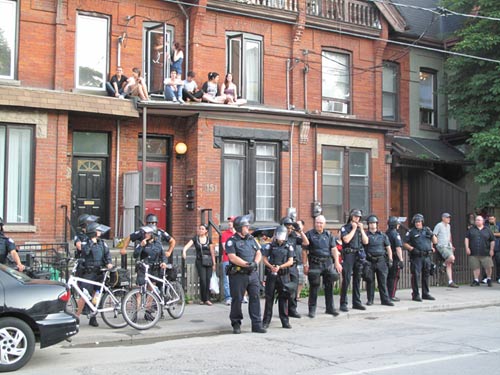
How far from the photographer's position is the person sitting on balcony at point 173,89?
16.3 m

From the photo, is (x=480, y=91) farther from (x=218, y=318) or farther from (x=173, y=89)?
(x=218, y=318)

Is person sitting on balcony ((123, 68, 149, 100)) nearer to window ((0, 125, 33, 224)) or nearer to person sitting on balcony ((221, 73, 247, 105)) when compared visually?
person sitting on balcony ((221, 73, 247, 105))

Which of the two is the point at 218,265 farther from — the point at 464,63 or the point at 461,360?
the point at 464,63

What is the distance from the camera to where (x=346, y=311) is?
12523 mm

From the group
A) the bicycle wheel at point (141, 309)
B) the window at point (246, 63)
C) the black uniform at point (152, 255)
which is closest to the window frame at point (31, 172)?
the black uniform at point (152, 255)

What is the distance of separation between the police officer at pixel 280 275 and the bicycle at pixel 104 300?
2526 mm

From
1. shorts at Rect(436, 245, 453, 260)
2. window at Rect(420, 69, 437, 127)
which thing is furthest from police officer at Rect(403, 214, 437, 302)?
window at Rect(420, 69, 437, 127)

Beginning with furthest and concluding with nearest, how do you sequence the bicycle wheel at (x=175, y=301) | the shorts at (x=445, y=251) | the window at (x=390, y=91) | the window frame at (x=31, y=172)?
the window at (x=390, y=91) → the shorts at (x=445, y=251) → the window frame at (x=31, y=172) → the bicycle wheel at (x=175, y=301)

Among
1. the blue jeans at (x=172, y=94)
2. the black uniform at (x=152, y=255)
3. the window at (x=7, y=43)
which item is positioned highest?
the window at (x=7, y=43)

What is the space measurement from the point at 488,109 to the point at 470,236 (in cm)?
507

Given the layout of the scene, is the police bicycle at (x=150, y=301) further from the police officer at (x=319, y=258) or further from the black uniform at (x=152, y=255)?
the police officer at (x=319, y=258)

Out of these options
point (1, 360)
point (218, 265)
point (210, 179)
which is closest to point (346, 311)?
point (218, 265)

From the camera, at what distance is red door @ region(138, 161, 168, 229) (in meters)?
17.4

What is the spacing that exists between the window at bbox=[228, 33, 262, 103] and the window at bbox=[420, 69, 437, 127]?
25.3ft
